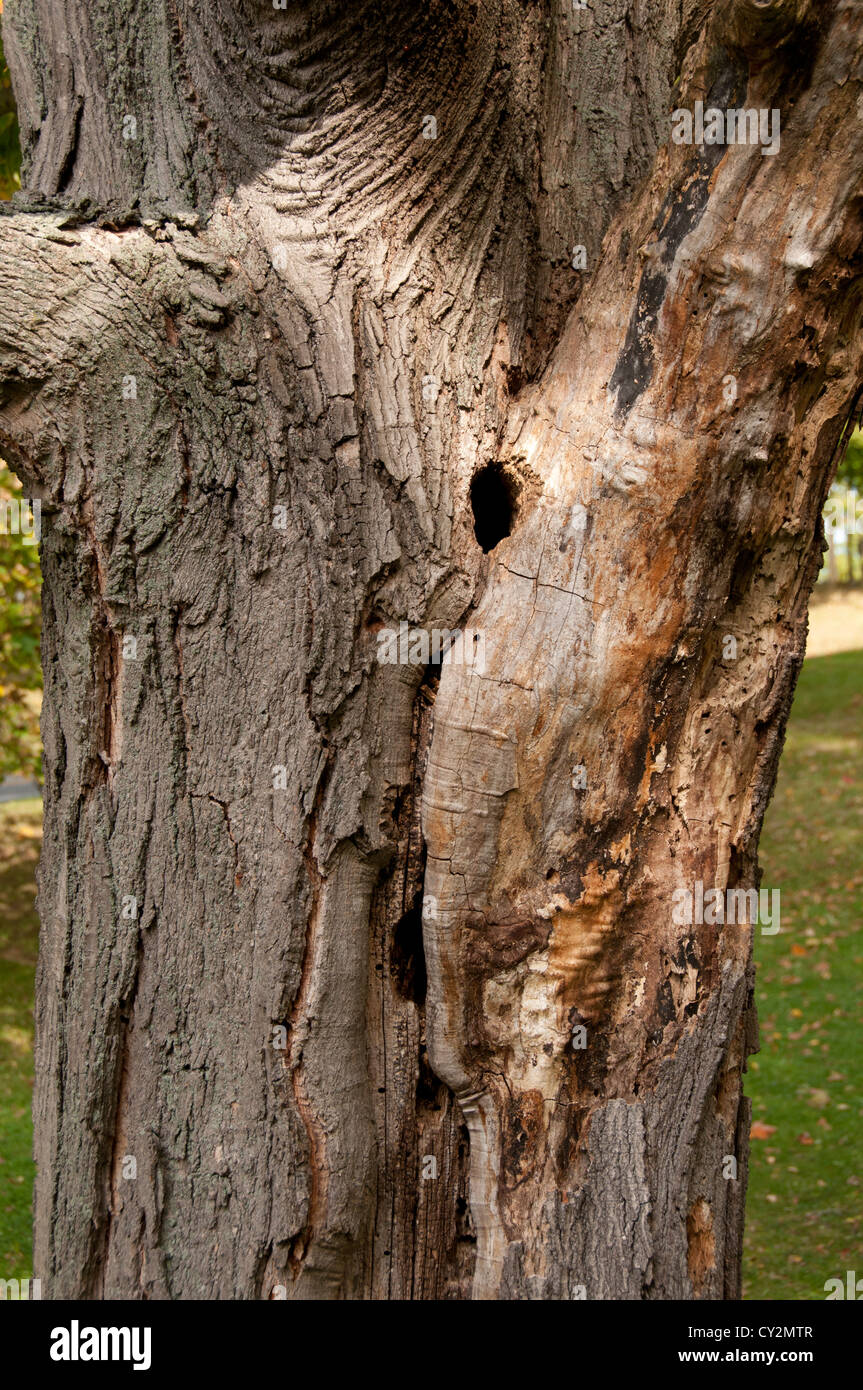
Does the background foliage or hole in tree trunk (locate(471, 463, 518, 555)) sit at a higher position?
the background foliage

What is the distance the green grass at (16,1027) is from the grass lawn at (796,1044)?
1cm

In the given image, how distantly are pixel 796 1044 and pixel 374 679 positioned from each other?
5.83 metres

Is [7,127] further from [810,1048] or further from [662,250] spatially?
[810,1048]

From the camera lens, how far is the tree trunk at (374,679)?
222cm

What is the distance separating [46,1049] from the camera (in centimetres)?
238

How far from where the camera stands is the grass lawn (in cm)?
524

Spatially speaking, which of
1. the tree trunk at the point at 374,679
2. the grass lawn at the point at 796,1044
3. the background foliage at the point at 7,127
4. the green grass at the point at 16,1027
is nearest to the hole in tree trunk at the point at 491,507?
the tree trunk at the point at 374,679

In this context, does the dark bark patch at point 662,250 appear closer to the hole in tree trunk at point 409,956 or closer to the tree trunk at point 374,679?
the tree trunk at point 374,679

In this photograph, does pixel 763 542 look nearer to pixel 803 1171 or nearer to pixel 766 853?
pixel 803 1171

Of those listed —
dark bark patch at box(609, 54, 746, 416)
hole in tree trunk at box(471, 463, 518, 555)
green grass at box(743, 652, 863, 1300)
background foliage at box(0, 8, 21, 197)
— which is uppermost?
background foliage at box(0, 8, 21, 197)

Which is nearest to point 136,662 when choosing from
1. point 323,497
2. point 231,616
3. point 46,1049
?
point 231,616

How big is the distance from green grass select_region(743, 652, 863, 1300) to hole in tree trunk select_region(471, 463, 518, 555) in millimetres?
3764

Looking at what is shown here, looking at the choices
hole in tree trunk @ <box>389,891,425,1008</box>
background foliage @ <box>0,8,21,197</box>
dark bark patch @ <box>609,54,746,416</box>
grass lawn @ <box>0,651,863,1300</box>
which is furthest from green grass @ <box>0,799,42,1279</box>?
dark bark patch @ <box>609,54,746,416</box>

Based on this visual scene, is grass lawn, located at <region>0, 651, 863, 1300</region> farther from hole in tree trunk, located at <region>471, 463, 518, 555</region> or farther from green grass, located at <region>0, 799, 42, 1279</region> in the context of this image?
hole in tree trunk, located at <region>471, 463, 518, 555</region>
